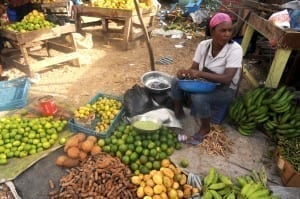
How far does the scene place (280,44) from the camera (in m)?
3.52

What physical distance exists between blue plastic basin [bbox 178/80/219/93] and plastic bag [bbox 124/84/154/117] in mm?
711

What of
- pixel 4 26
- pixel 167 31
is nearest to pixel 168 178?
pixel 4 26

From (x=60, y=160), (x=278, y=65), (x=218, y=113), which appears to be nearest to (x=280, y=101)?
(x=278, y=65)

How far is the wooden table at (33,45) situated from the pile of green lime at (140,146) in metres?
2.65

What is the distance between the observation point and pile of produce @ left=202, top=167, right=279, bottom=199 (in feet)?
8.77

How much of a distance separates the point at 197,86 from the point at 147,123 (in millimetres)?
825

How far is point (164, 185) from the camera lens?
285cm

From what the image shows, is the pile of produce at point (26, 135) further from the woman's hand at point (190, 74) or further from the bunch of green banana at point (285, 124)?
the bunch of green banana at point (285, 124)

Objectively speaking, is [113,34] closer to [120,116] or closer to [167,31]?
[167,31]

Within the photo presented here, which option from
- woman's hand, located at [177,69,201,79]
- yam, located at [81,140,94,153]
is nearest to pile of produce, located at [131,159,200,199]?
yam, located at [81,140,94,153]

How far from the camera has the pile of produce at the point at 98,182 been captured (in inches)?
111

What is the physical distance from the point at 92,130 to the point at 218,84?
71.2 inches

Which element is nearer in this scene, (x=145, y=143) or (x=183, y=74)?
(x=145, y=143)

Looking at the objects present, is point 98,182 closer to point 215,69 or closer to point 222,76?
point 222,76
